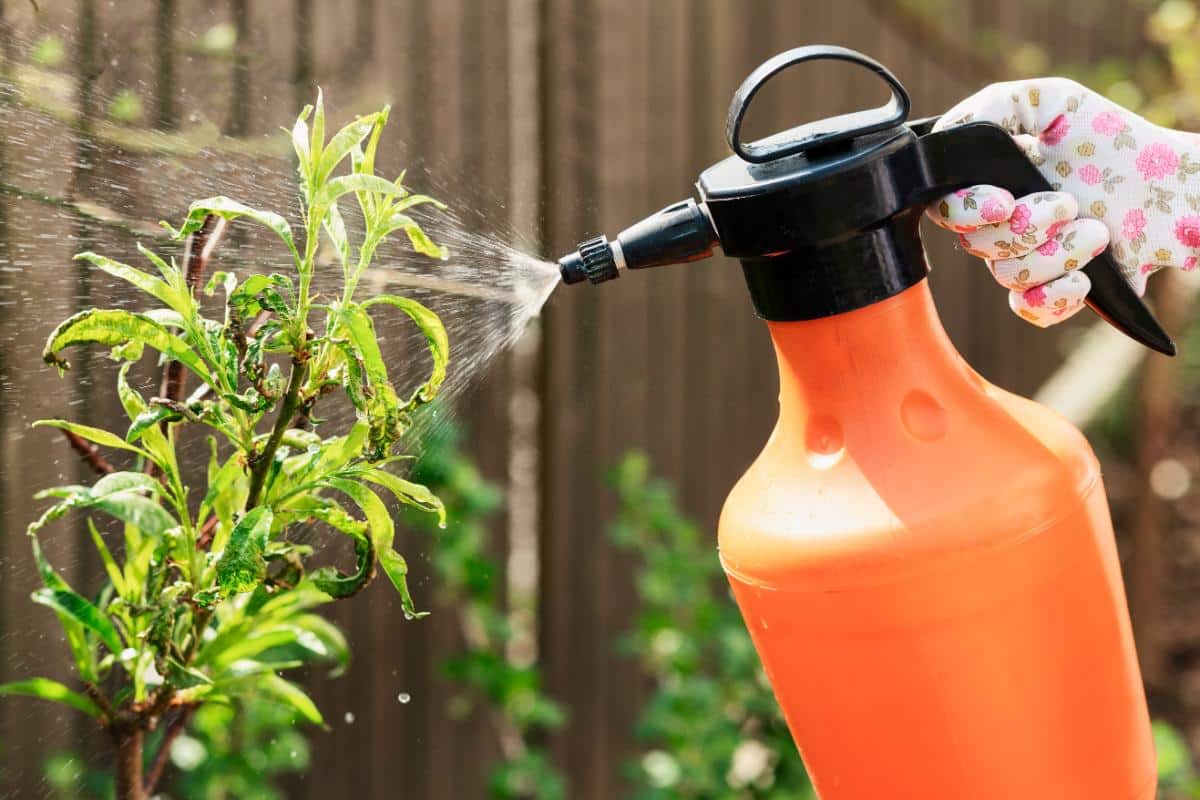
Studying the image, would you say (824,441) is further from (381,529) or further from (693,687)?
(693,687)

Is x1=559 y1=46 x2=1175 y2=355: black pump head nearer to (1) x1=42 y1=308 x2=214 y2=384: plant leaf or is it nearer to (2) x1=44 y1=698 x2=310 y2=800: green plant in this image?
(1) x1=42 y1=308 x2=214 y2=384: plant leaf

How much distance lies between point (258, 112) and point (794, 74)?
5.99 feet

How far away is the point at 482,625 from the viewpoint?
236 cm

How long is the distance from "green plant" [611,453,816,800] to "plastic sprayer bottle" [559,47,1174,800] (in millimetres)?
1383

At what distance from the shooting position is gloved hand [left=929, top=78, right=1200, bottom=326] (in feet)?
2.74

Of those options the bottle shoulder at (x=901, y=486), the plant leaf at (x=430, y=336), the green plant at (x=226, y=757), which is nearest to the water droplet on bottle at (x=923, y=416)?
the bottle shoulder at (x=901, y=486)

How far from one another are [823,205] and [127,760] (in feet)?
1.82

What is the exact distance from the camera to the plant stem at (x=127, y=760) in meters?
0.78

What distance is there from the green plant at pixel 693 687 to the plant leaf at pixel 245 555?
162 centimetres

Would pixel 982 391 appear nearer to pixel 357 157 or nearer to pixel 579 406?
pixel 357 157

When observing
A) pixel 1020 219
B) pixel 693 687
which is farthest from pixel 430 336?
pixel 693 687

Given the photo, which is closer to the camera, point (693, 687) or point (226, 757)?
point (226, 757)

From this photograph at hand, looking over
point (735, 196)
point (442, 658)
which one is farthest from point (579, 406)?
point (735, 196)

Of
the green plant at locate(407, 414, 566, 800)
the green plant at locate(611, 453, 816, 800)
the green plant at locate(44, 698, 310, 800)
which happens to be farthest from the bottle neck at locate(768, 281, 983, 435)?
the green plant at locate(611, 453, 816, 800)
